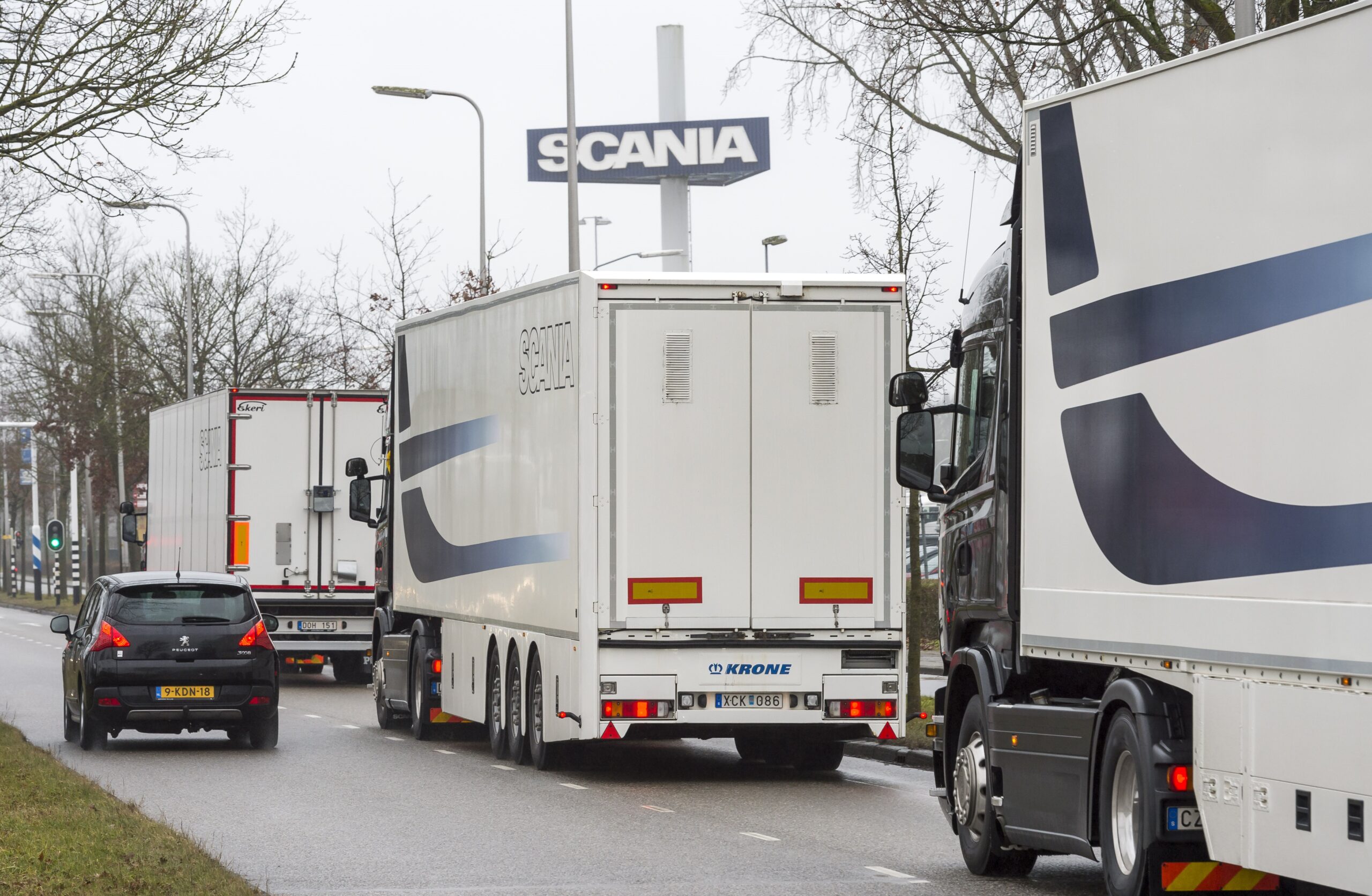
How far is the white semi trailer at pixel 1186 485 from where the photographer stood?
722 centimetres

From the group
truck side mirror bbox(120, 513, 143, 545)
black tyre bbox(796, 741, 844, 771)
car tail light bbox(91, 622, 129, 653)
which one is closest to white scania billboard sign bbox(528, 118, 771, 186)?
truck side mirror bbox(120, 513, 143, 545)

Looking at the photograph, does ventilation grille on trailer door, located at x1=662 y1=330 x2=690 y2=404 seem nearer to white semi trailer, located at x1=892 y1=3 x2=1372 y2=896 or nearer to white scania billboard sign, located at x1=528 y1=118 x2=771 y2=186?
white semi trailer, located at x1=892 y1=3 x2=1372 y2=896

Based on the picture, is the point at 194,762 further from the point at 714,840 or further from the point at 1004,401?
the point at 1004,401

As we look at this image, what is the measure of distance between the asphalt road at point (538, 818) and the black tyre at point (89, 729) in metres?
0.14

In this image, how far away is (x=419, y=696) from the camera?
2092 centimetres

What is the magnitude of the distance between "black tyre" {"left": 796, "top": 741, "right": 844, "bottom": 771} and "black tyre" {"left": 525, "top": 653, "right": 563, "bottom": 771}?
2.00 m

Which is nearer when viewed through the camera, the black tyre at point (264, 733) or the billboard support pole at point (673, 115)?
the black tyre at point (264, 733)

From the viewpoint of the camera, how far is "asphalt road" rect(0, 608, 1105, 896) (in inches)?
425

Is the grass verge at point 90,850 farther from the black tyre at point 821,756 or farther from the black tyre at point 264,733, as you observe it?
the black tyre at point 821,756

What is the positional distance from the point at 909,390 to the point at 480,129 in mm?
23038

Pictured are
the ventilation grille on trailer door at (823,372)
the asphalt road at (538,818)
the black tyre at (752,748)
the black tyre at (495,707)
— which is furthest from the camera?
the black tyre at (495,707)

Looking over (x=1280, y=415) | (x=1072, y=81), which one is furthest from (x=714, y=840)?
(x=1072, y=81)

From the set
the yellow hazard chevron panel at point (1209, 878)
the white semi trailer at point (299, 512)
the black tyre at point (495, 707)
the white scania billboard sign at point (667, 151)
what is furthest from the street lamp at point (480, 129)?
the white scania billboard sign at point (667, 151)

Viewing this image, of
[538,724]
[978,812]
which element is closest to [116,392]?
[538,724]
